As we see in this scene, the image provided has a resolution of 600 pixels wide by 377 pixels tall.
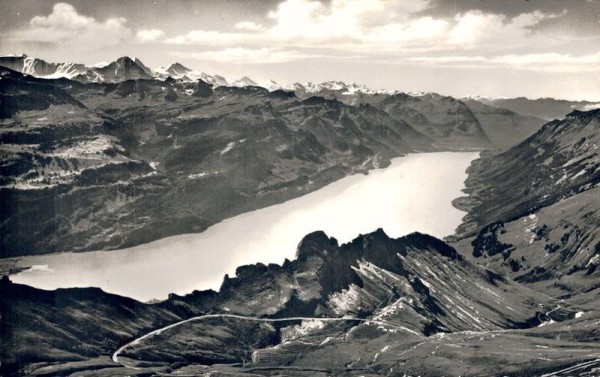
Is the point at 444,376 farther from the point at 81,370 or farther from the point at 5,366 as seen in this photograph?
the point at 5,366

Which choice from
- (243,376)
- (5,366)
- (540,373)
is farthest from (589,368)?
(5,366)

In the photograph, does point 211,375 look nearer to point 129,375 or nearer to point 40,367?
point 129,375

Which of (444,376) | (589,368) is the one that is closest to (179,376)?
(444,376)

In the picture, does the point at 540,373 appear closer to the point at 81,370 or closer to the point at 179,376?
the point at 179,376

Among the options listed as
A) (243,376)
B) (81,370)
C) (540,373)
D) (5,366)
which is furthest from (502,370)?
(5,366)

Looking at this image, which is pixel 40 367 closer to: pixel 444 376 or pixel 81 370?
pixel 81 370

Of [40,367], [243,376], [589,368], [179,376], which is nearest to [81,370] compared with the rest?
[40,367]
